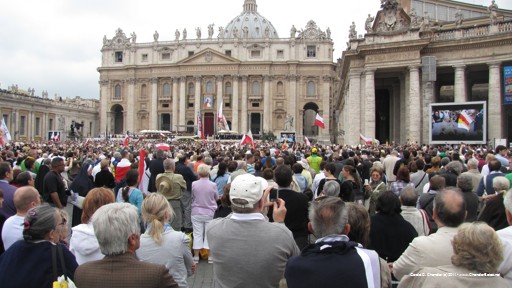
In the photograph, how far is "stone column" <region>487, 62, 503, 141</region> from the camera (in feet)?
83.1

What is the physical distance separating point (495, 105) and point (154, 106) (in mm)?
68751

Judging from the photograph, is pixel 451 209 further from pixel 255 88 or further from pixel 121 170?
pixel 255 88

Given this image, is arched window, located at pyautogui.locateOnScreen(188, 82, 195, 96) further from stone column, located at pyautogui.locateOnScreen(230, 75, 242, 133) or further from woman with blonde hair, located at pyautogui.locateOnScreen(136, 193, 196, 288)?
woman with blonde hair, located at pyautogui.locateOnScreen(136, 193, 196, 288)

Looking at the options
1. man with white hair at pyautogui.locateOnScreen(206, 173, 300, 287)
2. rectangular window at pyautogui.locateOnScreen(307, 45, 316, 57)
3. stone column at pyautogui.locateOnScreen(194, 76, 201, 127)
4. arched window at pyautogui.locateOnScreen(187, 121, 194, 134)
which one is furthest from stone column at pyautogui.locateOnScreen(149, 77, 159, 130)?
man with white hair at pyautogui.locateOnScreen(206, 173, 300, 287)

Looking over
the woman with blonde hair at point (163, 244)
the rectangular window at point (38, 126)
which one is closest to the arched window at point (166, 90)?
the rectangular window at point (38, 126)

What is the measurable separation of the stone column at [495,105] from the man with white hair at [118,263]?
25.7 metres

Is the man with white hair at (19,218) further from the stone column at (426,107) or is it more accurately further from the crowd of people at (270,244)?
the stone column at (426,107)

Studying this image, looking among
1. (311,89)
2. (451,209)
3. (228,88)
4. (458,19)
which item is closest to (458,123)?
(458,19)

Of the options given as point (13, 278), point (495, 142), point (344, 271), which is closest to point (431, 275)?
point (344, 271)

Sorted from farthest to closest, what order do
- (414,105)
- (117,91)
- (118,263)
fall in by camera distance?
(117,91)
(414,105)
(118,263)

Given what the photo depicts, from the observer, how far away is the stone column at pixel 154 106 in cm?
8612

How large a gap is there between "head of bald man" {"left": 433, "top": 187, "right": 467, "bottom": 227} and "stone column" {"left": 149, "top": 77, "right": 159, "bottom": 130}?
3311 inches

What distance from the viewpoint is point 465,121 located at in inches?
918

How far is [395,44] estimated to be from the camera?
1068 inches
